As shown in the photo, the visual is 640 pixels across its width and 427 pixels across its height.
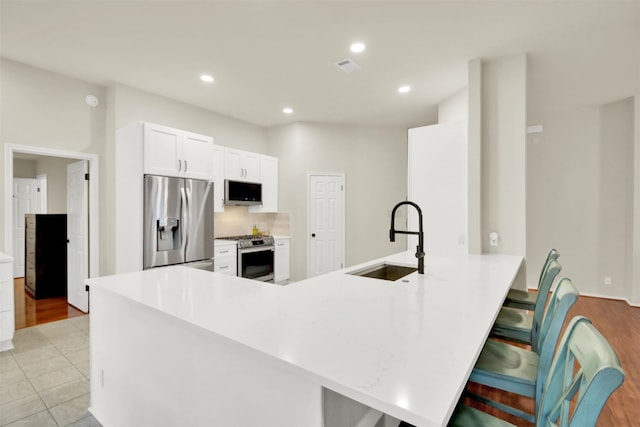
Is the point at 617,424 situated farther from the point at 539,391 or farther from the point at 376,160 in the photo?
the point at 376,160

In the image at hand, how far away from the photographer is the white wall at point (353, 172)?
562cm

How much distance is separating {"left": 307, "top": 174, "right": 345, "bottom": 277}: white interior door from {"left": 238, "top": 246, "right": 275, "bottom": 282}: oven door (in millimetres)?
758

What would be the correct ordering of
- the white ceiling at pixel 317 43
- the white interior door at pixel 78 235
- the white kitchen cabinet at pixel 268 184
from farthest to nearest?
the white kitchen cabinet at pixel 268 184, the white interior door at pixel 78 235, the white ceiling at pixel 317 43

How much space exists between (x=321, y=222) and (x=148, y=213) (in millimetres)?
2939

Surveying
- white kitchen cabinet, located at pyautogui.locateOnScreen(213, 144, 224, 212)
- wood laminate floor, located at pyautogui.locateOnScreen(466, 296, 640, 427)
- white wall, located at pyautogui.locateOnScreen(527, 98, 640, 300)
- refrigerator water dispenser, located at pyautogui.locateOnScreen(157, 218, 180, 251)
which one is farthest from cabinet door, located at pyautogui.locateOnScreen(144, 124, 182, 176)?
white wall, located at pyautogui.locateOnScreen(527, 98, 640, 300)

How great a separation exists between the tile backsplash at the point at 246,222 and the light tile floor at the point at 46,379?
225 cm

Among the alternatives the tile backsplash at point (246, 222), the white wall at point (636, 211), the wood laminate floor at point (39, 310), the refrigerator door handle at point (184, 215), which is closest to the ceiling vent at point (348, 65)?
the refrigerator door handle at point (184, 215)

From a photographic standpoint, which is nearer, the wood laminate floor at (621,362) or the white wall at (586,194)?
the wood laminate floor at (621,362)

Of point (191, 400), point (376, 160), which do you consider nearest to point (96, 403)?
point (191, 400)

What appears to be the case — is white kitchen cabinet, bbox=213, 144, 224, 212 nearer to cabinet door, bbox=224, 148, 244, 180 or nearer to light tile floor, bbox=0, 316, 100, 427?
cabinet door, bbox=224, 148, 244, 180

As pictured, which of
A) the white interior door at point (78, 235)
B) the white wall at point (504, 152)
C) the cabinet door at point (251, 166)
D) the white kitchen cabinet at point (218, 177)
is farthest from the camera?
the cabinet door at point (251, 166)

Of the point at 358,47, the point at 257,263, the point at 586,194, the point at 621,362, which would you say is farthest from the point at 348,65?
the point at 586,194

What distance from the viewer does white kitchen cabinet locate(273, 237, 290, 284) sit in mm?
5324

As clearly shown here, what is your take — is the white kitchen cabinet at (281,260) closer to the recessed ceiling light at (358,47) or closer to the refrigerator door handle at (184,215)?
the refrigerator door handle at (184,215)
